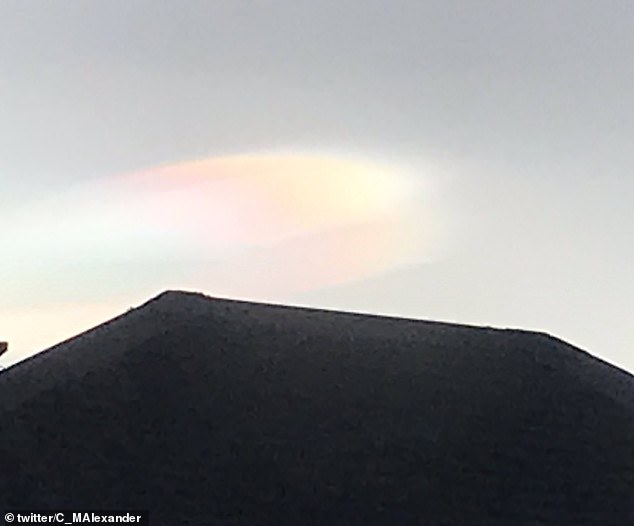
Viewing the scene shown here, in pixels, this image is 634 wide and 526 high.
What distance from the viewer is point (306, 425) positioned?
10031mm

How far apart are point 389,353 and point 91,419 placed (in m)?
3.79

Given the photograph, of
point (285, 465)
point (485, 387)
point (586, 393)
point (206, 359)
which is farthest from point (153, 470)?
point (586, 393)

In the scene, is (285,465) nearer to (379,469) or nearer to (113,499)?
Result: (379,469)
